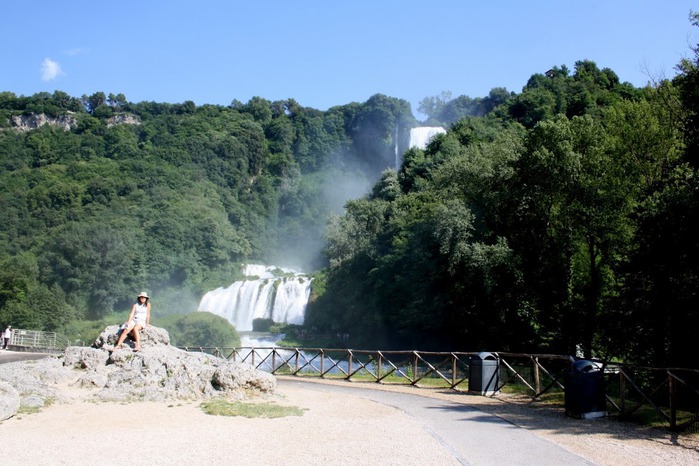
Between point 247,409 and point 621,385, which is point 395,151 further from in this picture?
point 247,409

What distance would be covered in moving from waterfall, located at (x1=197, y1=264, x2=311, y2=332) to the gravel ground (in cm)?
5689

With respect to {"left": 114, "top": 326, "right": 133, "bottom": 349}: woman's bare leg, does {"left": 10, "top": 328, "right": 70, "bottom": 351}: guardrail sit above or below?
below

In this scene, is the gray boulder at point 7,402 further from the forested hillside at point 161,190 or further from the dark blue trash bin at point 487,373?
the forested hillside at point 161,190

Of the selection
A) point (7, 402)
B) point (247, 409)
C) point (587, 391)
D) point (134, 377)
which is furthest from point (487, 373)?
point (7, 402)

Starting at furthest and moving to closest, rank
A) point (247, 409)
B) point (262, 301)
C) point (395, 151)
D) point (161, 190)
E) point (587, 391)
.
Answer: point (395, 151) → point (161, 190) → point (262, 301) → point (247, 409) → point (587, 391)

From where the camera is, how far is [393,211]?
180 ft

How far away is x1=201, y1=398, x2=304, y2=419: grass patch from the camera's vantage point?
1244 cm

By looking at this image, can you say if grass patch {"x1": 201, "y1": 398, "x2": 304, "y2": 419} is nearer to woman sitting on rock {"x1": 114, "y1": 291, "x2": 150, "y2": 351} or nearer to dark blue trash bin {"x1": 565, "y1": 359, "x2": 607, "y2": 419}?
woman sitting on rock {"x1": 114, "y1": 291, "x2": 150, "y2": 351}

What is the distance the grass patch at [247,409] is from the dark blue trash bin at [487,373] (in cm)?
573

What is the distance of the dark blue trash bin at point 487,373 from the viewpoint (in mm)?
16625

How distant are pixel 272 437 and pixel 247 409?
9.65 feet

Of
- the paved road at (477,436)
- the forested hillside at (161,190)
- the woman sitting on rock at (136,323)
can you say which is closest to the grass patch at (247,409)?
the paved road at (477,436)

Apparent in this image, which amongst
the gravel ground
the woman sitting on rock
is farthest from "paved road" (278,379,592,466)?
the woman sitting on rock

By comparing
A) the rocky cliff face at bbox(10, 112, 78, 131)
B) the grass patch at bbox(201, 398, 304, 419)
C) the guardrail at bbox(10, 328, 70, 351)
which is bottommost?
the guardrail at bbox(10, 328, 70, 351)
